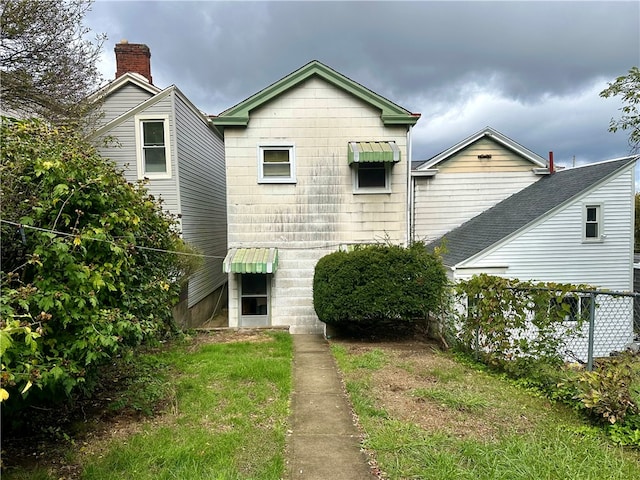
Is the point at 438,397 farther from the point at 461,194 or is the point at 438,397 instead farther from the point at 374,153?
the point at 461,194

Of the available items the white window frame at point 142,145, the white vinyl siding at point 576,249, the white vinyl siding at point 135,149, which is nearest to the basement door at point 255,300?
the white vinyl siding at point 135,149

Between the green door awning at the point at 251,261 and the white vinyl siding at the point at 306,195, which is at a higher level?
the white vinyl siding at the point at 306,195

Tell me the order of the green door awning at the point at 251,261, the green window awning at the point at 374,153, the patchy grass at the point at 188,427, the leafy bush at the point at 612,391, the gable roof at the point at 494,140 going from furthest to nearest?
the gable roof at the point at 494,140
the green window awning at the point at 374,153
the green door awning at the point at 251,261
the leafy bush at the point at 612,391
the patchy grass at the point at 188,427

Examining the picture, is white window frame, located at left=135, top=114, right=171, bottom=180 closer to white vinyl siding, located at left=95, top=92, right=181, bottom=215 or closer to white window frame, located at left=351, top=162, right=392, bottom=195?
white vinyl siding, located at left=95, top=92, right=181, bottom=215

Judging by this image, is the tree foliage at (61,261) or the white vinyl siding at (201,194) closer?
the tree foliage at (61,261)

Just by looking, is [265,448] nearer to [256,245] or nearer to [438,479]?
[438,479]

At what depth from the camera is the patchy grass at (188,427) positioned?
343cm

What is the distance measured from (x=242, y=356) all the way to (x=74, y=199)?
448 centimetres

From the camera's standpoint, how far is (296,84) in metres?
9.95

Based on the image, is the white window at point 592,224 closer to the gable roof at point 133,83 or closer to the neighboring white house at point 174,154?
the neighboring white house at point 174,154

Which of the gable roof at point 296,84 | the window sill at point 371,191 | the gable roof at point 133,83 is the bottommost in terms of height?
the window sill at point 371,191

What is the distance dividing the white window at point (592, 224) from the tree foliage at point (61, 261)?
12.6m

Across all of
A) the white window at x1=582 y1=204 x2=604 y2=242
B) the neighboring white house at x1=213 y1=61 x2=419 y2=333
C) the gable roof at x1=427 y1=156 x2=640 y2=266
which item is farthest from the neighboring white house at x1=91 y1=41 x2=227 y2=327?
the white window at x1=582 y1=204 x2=604 y2=242

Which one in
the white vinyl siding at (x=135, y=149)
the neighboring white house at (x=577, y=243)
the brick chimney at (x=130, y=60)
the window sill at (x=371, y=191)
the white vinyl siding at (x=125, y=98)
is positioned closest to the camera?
the white vinyl siding at (x=135, y=149)
